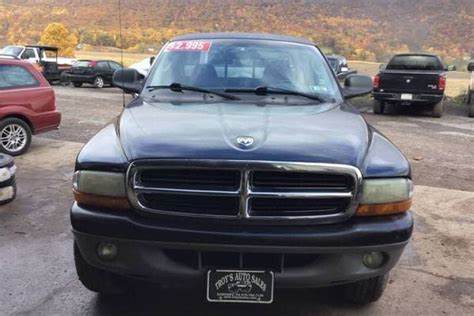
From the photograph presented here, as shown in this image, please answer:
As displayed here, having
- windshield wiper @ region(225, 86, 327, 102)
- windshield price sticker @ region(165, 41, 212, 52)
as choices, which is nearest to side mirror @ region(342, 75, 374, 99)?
windshield wiper @ region(225, 86, 327, 102)

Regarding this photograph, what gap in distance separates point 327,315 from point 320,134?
1.17 metres

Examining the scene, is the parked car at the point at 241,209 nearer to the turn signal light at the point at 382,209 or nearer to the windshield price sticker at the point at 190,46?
the turn signal light at the point at 382,209

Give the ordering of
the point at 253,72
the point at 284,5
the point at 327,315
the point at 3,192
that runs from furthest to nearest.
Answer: the point at 284,5 < the point at 3,192 < the point at 253,72 < the point at 327,315

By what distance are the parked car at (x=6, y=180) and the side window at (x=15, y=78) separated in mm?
3223

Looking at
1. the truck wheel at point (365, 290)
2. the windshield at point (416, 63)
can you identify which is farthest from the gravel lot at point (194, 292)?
the windshield at point (416, 63)

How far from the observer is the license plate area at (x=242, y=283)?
9.66 feet

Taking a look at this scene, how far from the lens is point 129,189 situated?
9.71ft

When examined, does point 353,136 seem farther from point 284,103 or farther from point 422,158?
point 422,158

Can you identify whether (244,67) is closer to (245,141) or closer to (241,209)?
(245,141)

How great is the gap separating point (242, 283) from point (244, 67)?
205 centimetres

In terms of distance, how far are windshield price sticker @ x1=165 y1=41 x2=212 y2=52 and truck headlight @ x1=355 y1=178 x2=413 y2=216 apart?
219 centimetres

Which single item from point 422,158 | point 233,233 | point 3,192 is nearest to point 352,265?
point 233,233

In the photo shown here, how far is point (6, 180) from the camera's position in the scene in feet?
18.6

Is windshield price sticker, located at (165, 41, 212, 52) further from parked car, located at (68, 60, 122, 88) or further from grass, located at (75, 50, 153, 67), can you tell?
grass, located at (75, 50, 153, 67)
